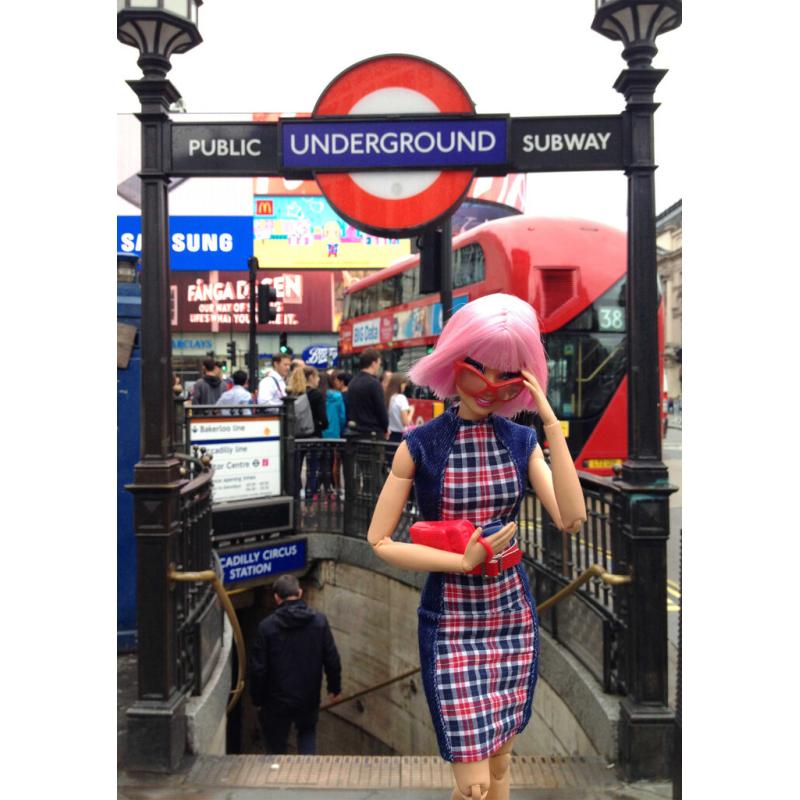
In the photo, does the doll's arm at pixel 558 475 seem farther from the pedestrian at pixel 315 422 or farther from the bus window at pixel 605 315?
the bus window at pixel 605 315

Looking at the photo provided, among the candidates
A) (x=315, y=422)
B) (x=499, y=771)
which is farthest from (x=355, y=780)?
(x=315, y=422)

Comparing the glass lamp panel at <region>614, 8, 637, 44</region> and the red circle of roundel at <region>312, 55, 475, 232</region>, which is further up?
the glass lamp panel at <region>614, 8, 637, 44</region>

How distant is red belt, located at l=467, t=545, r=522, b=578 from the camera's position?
7.57 feet

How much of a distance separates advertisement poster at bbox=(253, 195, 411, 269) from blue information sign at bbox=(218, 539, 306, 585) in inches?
477

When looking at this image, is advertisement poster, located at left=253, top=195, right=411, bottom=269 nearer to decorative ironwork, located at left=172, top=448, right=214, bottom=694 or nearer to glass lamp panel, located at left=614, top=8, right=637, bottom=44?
decorative ironwork, located at left=172, top=448, right=214, bottom=694

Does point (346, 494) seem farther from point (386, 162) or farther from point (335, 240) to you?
point (335, 240)

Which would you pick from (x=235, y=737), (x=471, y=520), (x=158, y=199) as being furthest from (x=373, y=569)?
(x=471, y=520)

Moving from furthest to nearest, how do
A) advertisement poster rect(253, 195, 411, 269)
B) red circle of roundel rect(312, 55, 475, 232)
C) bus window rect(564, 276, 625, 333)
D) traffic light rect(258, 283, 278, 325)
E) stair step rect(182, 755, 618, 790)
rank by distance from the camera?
1. advertisement poster rect(253, 195, 411, 269)
2. traffic light rect(258, 283, 278, 325)
3. bus window rect(564, 276, 625, 333)
4. stair step rect(182, 755, 618, 790)
5. red circle of roundel rect(312, 55, 475, 232)

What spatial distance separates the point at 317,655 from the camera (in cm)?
531

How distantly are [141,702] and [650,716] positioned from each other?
7.82 feet

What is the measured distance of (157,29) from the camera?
351 centimetres

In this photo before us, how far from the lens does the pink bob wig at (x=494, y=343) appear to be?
90.7 inches

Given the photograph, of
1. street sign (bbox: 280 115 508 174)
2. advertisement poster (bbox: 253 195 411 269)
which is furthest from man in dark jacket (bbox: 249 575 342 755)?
advertisement poster (bbox: 253 195 411 269)

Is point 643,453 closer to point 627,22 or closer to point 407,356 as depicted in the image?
point 627,22
